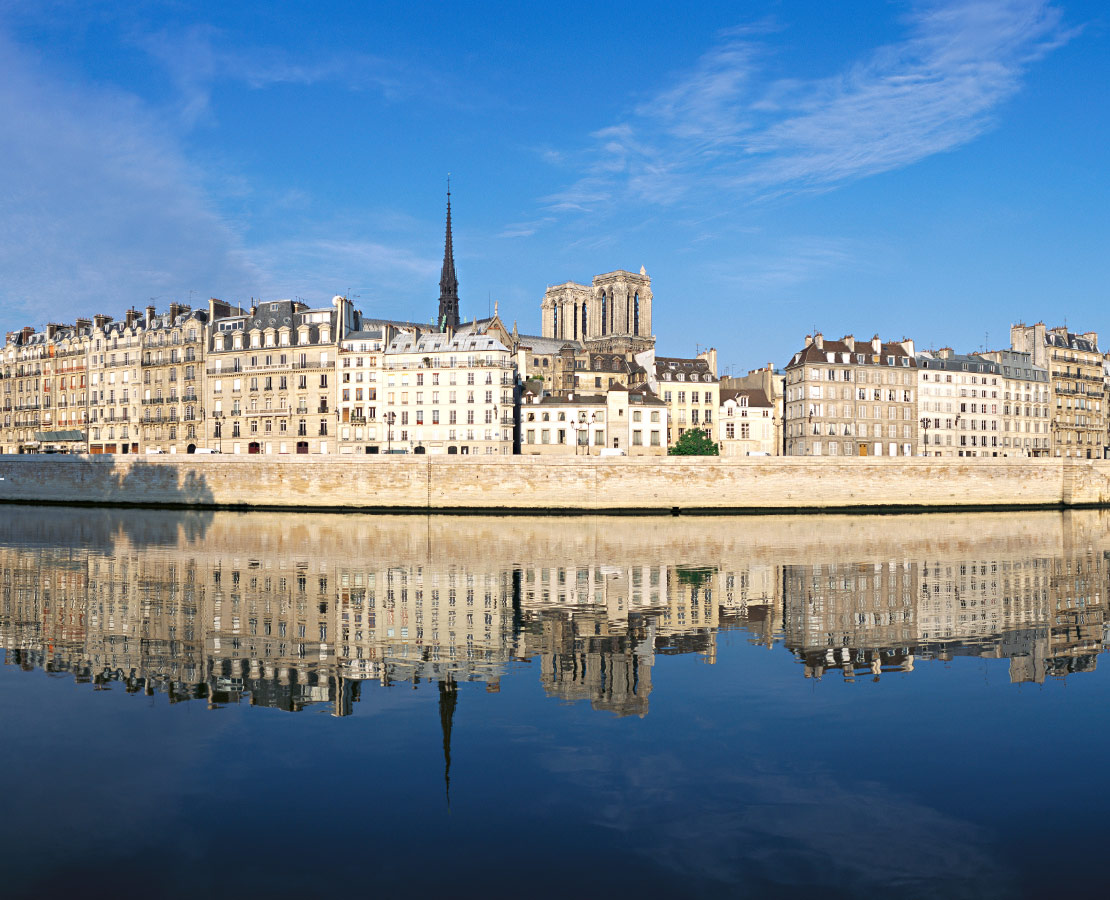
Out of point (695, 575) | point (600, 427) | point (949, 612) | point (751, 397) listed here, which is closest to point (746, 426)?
point (751, 397)

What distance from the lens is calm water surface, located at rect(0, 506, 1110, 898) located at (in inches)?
385

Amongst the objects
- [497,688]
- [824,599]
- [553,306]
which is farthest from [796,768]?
[553,306]

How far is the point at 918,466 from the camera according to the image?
68000 mm

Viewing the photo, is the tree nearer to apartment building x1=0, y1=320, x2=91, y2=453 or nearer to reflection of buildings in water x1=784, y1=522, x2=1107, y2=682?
reflection of buildings in water x1=784, y1=522, x2=1107, y2=682

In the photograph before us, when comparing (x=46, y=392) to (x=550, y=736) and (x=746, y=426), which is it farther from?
(x=550, y=736)

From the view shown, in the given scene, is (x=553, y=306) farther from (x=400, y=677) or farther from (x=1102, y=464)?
(x=400, y=677)

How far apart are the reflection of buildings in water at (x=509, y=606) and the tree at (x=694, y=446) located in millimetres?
39950

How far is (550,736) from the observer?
13.9m

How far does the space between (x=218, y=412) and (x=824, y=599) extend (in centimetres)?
7595

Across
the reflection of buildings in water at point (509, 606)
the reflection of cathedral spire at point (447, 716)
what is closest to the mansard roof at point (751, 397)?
the reflection of buildings in water at point (509, 606)

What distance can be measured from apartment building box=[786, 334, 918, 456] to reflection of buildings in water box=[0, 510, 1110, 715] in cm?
5059

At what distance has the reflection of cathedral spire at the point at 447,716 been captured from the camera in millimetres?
12211

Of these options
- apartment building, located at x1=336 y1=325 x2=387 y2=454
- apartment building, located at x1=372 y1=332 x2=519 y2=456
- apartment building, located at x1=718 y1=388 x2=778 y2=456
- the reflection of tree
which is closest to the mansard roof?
apartment building, located at x1=718 y1=388 x2=778 y2=456

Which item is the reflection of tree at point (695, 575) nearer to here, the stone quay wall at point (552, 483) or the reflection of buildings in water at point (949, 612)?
the reflection of buildings in water at point (949, 612)
